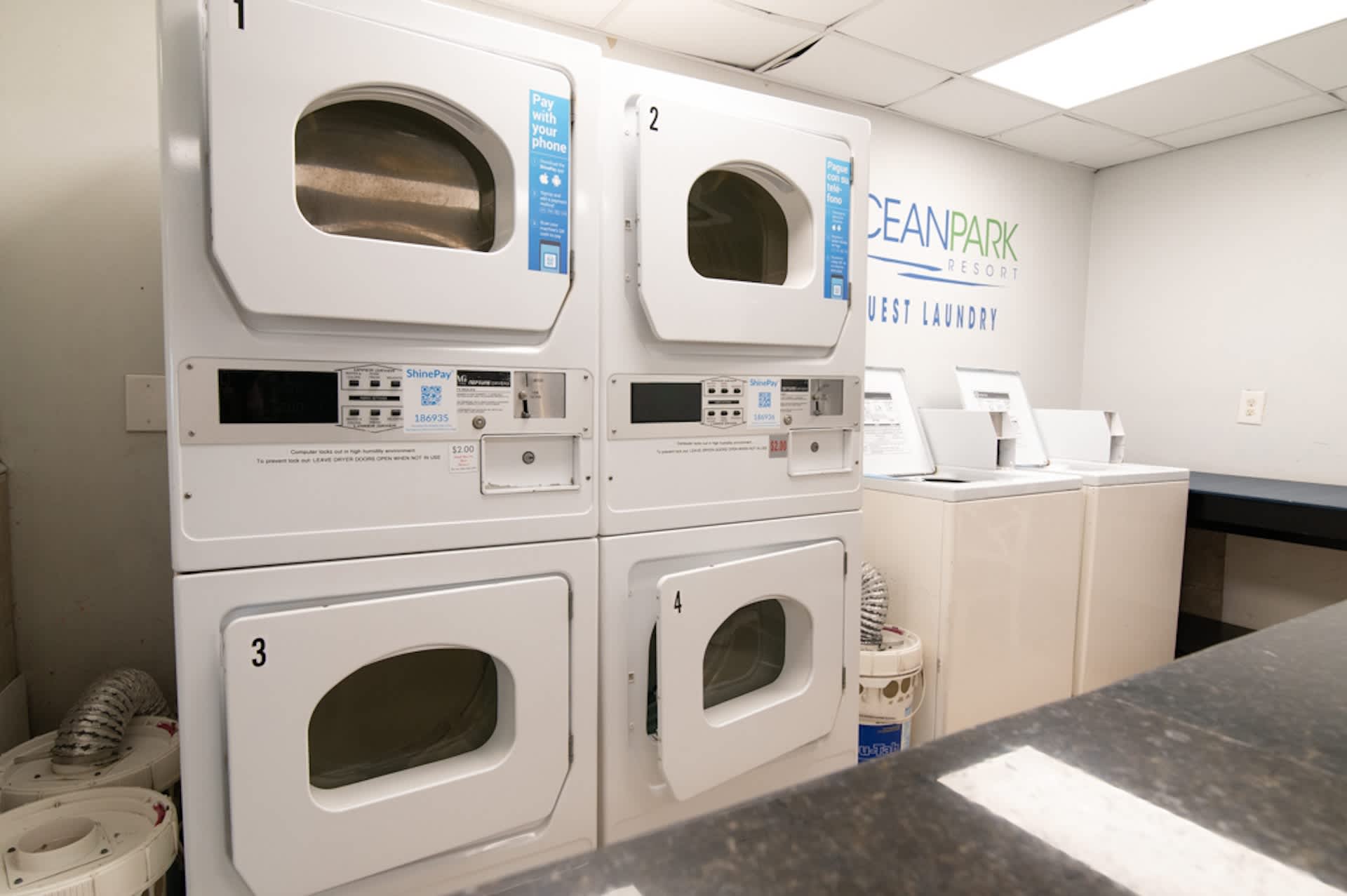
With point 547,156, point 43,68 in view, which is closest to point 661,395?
point 547,156

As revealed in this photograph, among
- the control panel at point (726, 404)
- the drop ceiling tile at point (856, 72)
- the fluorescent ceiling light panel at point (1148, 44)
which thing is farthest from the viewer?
the drop ceiling tile at point (856, 72)

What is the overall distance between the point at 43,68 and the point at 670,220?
5.06 feet

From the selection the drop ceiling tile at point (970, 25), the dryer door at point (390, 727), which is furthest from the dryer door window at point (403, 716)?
the drop ceiling tile at point (970, 25)

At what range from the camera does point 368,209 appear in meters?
1.20

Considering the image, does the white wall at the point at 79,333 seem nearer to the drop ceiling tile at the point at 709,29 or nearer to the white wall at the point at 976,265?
the drop ceiling tile at the point at 709,29

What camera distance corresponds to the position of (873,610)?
2.07 metres

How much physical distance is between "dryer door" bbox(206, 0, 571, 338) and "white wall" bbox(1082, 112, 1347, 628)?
3.30 meters

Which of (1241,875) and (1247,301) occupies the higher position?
(1247,301)

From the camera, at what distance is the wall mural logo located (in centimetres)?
290

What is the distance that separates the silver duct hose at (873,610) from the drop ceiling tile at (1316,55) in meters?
2.21

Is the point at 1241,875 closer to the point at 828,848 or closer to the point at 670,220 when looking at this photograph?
the point at 828,848

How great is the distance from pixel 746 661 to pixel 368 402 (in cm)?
104

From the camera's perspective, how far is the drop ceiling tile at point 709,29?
2086mm

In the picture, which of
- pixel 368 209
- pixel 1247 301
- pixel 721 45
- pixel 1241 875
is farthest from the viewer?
pixel 1247 301
